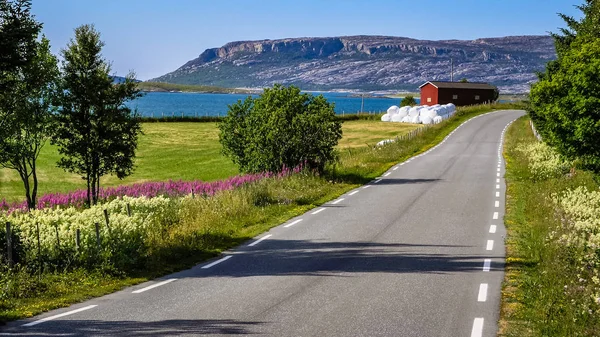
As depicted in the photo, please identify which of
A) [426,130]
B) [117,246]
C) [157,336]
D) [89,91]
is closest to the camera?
Result: [157,336]

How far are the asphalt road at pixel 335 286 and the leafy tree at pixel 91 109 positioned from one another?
1135 centimetres

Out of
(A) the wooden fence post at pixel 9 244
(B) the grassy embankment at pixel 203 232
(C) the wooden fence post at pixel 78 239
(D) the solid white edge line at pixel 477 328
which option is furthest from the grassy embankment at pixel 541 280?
(A) the wooden fence post at pixel 9 244

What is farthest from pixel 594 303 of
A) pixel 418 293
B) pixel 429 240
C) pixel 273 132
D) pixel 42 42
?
pixel 42 42

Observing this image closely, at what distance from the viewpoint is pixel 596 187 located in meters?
22.7

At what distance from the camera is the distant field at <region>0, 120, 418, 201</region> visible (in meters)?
46.3

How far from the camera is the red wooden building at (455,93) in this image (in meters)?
114

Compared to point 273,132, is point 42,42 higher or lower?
higher

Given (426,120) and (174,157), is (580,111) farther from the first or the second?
(426,120)

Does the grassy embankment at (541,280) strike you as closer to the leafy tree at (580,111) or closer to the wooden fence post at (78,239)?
the leafy tree at (580,111)

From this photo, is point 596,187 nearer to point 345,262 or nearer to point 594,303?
point 345,262

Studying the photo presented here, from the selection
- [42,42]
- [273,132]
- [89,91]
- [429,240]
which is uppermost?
[42,42]

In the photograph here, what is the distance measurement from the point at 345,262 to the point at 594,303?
565 cm

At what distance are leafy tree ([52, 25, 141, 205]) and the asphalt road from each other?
11.4 meters

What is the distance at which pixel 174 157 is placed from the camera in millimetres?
59281
